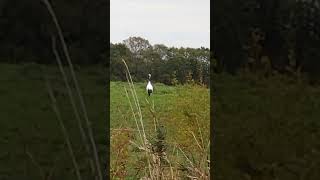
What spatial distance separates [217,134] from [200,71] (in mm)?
380

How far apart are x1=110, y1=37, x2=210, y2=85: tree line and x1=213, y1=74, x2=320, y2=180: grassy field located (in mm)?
356

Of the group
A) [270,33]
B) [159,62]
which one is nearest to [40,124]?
[159,62]

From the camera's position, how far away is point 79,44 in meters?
1.52

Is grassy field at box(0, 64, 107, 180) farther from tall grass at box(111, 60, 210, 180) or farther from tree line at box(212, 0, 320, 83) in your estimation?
tree line at box(212, 0, 320, 83)

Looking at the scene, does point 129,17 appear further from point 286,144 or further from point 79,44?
point 286,144

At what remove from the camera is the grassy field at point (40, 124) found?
144 centimetres

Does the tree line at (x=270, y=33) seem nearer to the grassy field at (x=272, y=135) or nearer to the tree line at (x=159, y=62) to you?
the grassy field at (x=272, y=135)

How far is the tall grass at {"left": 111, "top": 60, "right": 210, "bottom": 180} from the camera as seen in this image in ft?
4.80

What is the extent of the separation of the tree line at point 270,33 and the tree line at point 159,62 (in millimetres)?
246

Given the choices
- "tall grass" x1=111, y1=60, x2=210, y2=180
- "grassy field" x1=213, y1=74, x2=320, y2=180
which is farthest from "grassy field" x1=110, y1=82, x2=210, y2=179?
"grassy field" x1=213, y1=74, x2=320, y2=180

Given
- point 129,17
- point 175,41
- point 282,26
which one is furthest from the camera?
point 175,41

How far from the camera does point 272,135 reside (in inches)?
54.7

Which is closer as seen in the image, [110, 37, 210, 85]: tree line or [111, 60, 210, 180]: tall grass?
[111, 60, 210, 180]: tall grass

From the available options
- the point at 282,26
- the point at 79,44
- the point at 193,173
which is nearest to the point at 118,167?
the point at 193,173
